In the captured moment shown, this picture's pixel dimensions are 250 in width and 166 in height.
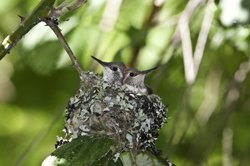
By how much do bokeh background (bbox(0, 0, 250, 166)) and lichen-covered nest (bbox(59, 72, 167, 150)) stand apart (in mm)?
367

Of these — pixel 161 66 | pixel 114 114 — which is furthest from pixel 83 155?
pixel 161 66

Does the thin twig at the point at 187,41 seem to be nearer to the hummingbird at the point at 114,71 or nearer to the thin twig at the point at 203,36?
the thin twig at the point at 203,36

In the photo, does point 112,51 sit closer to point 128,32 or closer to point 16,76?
point 128,32

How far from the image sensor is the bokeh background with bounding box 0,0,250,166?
4.81 meters

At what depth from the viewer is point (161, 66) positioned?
473cm

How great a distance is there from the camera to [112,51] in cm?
594

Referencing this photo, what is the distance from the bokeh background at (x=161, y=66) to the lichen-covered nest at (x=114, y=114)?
367 millimetres

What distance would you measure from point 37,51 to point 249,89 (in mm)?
1746

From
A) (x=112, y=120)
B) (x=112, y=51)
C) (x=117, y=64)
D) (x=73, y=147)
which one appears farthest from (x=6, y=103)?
(x=73, y=147)

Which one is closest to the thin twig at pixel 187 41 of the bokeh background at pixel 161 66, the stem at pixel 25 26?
the bokeh background at pixel 161 66

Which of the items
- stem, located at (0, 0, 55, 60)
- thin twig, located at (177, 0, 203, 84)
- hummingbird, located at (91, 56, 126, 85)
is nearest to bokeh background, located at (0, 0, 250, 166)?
thin twig, located at (177, 0, 203, 84)

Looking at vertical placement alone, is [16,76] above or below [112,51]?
above

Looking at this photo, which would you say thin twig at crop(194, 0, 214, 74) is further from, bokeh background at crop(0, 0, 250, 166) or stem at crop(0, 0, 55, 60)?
stem at crop(0, 0, 55, 60)

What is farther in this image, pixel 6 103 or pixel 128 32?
pixel 6 103
